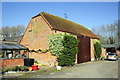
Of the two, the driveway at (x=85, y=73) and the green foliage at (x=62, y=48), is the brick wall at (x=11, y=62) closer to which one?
the green foliage at (x=62, y=48)

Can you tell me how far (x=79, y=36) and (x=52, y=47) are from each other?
7302 millimetres

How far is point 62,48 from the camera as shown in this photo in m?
15.7

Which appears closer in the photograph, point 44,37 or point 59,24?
point 44,37

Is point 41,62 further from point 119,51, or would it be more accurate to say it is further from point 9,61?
point 119,51

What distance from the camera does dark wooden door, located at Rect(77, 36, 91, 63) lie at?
20266mm

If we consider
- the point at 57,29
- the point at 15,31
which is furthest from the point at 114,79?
the point at 15,31

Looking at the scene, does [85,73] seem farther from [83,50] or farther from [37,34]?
[37,34]

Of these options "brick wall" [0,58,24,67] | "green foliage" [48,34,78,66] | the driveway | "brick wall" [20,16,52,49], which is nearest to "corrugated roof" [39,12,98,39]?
"brick wall" [20,16,52,49]

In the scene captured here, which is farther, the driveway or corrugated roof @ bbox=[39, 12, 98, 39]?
corrugated roof @ bbox=[39, 12, 98, 39]

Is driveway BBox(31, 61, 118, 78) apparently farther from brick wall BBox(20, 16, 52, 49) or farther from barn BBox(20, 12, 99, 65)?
brick wall BBox(20, 16, 52, 49)

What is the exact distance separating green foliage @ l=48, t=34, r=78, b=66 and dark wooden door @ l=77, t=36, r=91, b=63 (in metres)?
4.40

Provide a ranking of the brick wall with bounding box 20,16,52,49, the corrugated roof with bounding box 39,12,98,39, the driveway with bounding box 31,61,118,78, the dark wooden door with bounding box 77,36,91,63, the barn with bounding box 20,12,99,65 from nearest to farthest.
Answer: the driveway with bounding box 31,61,118,78
the barn with bounding box 20,12,99,65
the brick wall with bounding box 20,16,52,49
the corrugated roof with bounding box 39,12,98,39
the dark wooden door with bounding box 77,36,91,63

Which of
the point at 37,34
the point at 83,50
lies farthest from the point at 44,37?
the point at 83,50

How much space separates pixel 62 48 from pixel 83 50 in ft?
24.1
